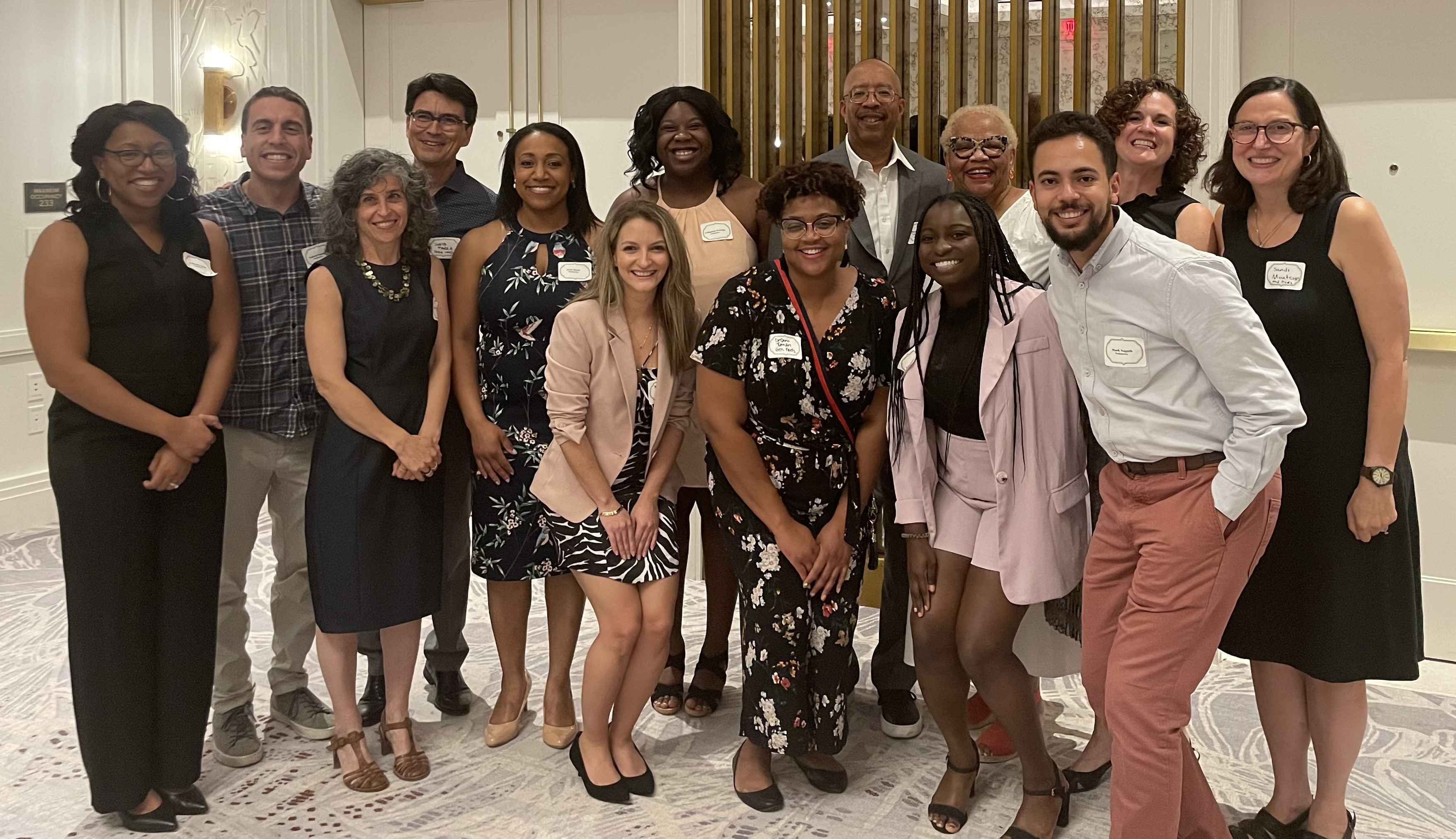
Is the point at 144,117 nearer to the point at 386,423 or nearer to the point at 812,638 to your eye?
the point at 386,423

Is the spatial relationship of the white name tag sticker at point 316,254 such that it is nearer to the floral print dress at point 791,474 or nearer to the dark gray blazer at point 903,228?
the floral print dress at point 791,474

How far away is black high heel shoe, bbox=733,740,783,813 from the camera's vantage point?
288cm

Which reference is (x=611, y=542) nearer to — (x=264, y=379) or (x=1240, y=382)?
(x=264, y=379)

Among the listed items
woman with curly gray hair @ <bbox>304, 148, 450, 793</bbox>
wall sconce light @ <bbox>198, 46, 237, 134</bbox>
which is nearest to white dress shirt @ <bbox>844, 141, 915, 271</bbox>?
woman with curly gray hair @ <bbox>304, 148, 450, 793</bbox>

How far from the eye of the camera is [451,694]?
3.50m

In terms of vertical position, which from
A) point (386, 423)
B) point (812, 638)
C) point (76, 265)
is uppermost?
point (76, 265)

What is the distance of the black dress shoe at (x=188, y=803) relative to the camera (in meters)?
2.85

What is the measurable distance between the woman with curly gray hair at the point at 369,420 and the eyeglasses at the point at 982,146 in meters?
1.44

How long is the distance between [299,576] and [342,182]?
3.76 feet

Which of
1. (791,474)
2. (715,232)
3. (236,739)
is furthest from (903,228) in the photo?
(236,739)

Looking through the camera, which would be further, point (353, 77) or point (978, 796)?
point (353, 77)

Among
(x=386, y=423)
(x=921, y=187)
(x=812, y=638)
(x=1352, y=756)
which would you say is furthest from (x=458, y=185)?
(x=1352, y=756)

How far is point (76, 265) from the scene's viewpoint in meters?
2.55

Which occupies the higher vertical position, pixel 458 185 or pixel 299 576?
pixel 458 185
